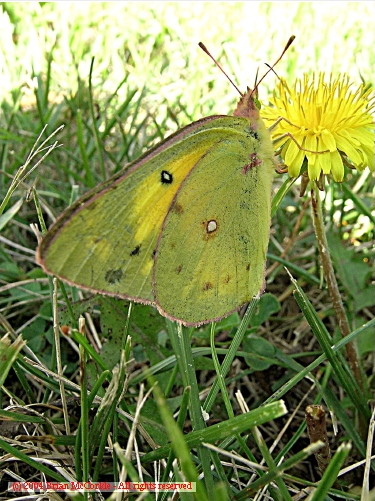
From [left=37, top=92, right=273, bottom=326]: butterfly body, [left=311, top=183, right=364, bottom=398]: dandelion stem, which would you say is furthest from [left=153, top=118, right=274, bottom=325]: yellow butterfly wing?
[left=311, top=183, right=364, bottom=398]: dandelion stem

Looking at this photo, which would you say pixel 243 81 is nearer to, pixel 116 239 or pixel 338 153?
pixel 338 153

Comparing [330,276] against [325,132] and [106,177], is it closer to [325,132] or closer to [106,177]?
[325,132]

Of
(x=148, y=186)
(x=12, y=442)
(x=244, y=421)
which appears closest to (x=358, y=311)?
(x=148, y=186)

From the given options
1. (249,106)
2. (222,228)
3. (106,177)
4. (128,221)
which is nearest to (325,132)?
(249,106)

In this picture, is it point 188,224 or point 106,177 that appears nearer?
point 188,224

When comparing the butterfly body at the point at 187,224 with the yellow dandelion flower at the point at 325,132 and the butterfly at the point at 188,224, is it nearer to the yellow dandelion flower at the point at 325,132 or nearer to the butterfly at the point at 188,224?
the butterfly at the point at 188,224

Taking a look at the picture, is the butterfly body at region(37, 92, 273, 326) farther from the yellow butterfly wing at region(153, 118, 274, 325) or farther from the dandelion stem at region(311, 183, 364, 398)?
the dandelion stem at region(311, 183, 364, 398)
